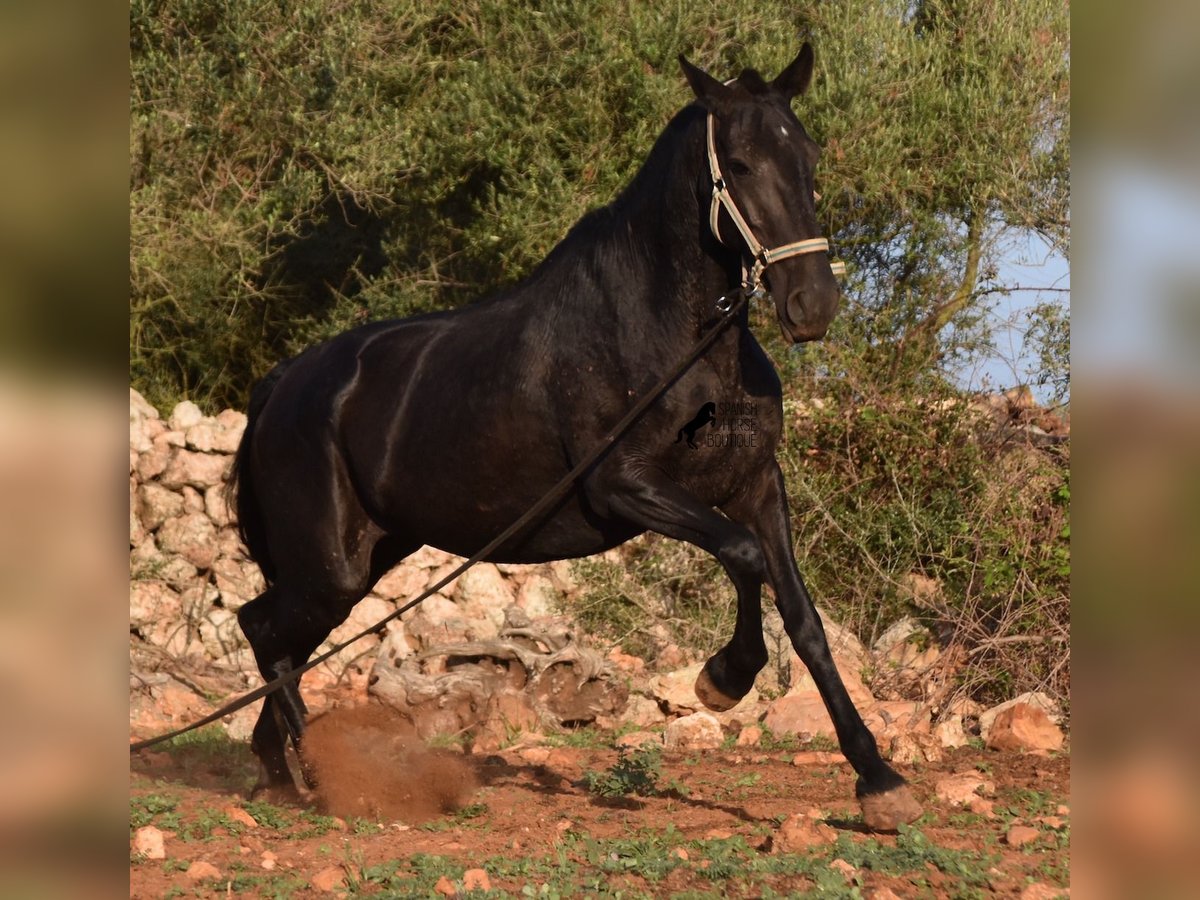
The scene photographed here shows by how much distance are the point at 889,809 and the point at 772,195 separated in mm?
2205

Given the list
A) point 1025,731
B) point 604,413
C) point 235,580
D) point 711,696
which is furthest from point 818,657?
point 235,580

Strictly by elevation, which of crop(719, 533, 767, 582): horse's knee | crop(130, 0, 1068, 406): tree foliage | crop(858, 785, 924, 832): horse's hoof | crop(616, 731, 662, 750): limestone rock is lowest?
crop(858, 785, 924, 832): horse's hoof

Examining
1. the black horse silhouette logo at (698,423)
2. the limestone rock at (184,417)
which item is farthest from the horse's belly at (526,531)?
the limestone rock at (184,417)

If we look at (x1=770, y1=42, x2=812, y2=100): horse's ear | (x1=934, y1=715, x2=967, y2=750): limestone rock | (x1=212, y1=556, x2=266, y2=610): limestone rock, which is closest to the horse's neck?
(x1=770, y1=42, x2=812, y2=100): horse's ear

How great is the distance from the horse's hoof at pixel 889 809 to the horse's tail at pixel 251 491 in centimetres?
326

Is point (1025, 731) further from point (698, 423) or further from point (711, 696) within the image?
point (698, 423)

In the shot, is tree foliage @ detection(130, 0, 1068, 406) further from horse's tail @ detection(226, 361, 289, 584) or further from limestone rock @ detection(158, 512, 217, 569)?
horse's tail @ detection(226, 361, 289, 584)

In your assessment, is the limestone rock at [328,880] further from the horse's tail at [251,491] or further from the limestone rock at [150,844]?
the horse's tail at [251,491]

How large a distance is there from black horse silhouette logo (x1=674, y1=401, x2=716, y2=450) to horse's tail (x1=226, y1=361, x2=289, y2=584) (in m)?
2.49

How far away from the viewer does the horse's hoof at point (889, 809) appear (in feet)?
15.0

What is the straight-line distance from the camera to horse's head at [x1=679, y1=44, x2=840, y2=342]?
4359 mm
